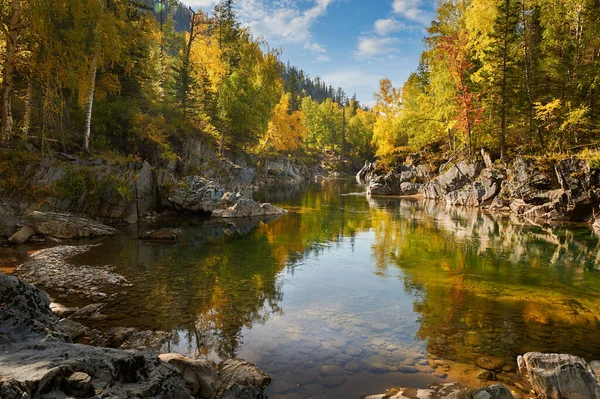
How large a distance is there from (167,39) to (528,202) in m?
49.6

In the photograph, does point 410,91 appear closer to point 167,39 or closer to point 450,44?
point 450,44

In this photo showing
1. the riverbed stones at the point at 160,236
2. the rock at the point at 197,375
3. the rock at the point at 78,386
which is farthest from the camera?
the riverbed stones at the point at 160,236

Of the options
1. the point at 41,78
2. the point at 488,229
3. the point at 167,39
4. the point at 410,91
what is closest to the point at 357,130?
the point at 410,91

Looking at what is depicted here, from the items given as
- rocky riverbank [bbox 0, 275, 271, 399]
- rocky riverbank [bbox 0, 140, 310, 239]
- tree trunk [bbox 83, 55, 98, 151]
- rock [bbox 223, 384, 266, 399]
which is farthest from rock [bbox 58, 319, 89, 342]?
tree trunk [bbox 83, 55, 98, 151]

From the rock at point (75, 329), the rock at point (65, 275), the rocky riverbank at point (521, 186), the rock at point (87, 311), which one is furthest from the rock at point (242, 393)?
the rocky riverbank at point (521, 186)

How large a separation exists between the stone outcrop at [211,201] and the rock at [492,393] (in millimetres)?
23663

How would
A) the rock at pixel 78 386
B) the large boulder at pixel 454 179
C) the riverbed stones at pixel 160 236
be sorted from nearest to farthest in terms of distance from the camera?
the rock at pixel 78 386
the riverbed stones at pixel 160 236
the large boulder at pixel 454 179

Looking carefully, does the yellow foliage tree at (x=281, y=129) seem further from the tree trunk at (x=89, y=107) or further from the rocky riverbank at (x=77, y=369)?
the rocky riverbank at (x=77, y=369)

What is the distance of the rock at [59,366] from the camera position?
3711 mm

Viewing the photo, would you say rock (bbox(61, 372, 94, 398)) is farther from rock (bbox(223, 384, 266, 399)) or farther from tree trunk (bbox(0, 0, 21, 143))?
tree trunk (bbox(0, 0, 21, 143))

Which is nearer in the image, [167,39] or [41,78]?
[41,78]

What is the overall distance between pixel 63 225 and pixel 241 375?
51.2ft

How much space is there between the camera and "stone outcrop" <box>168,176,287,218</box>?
1070 inches

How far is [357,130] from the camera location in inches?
3780
